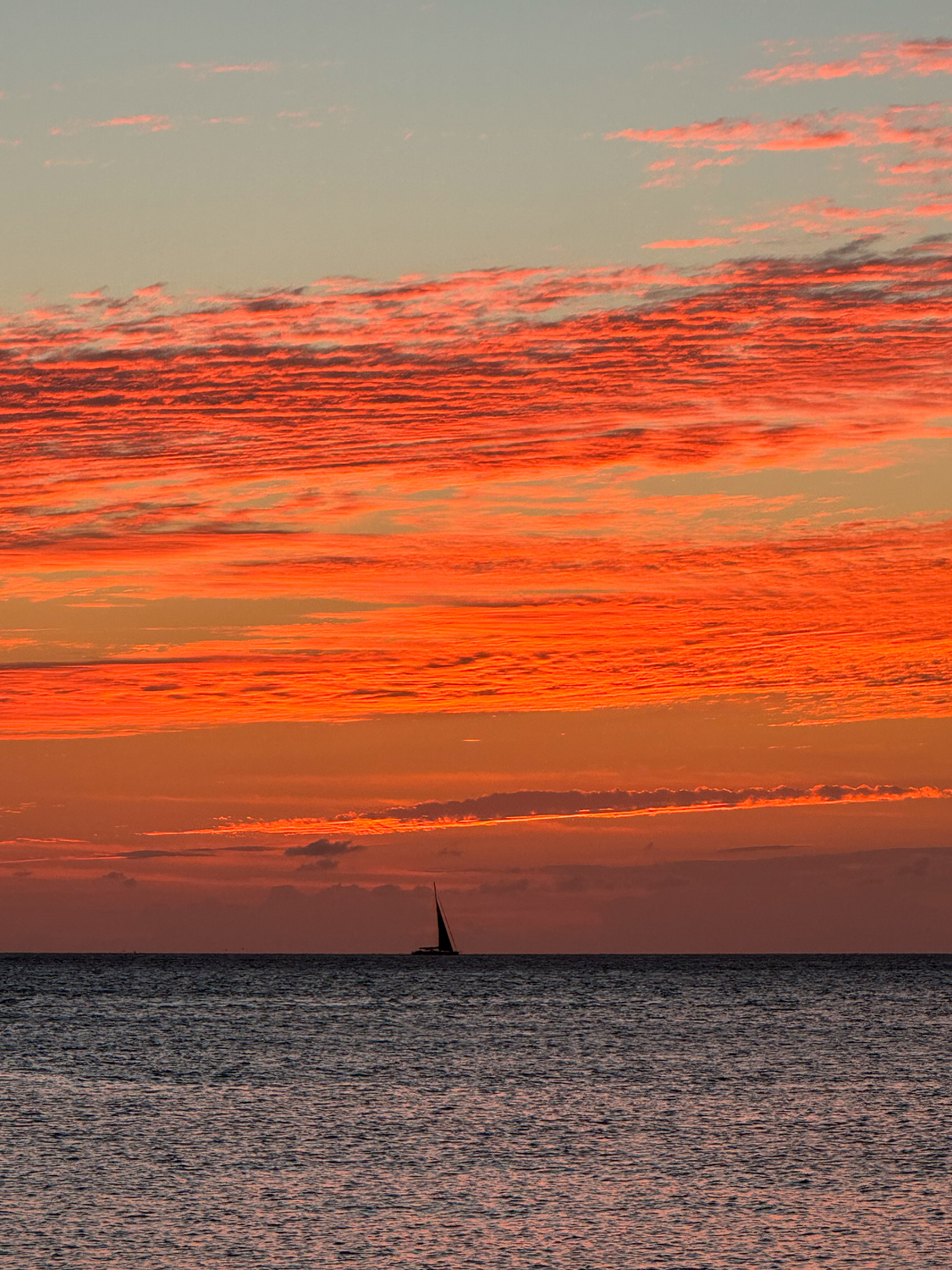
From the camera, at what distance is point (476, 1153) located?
6406 cm

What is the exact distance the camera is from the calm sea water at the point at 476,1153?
152 ft

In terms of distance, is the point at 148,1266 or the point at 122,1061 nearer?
the point at 148,1266

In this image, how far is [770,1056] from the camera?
4377 inches

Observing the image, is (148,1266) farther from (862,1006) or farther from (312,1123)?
(862,1006)

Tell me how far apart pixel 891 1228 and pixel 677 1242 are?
23.5ft

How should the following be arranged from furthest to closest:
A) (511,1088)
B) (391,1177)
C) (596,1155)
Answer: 1. (511,1088)
2. (596,1155)
3. (391,1177)

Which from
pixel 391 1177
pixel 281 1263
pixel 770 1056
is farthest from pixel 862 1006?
pixel 281 1263

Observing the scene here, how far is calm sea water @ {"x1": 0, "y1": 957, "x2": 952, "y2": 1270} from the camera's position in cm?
4644

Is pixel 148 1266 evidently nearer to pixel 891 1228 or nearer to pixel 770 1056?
pixel 891 1228

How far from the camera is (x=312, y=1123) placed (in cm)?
7375

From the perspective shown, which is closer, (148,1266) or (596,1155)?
(148,1266)

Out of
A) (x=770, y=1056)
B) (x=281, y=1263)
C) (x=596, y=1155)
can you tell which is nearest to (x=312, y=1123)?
(x=596, y=1155)

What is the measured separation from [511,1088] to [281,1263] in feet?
151

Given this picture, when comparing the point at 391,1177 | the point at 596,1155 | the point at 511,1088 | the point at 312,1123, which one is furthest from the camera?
the point at 511,1088
